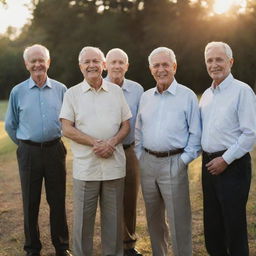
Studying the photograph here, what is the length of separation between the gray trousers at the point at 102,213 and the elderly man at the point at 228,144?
85cm

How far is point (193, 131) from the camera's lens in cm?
368

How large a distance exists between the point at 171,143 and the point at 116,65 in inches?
43.7

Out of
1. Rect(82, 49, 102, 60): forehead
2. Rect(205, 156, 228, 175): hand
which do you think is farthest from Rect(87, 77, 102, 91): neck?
Rect(205, 156, 228, 175): hand

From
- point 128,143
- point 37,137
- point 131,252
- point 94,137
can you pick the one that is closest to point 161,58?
point 94,137

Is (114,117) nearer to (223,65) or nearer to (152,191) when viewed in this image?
(152,191)

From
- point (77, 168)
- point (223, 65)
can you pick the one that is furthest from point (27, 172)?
point (223, 65)

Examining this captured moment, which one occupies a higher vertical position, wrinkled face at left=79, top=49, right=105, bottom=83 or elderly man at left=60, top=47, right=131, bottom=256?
wrinkled face at left=79, top=49, right=105, bottom=83

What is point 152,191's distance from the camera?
381 centimetres

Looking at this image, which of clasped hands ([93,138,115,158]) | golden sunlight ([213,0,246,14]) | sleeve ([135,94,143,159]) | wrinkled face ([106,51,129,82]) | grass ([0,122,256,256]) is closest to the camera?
clasped hands ([93,138,115,158])

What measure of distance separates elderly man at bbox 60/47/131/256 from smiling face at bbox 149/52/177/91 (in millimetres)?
399

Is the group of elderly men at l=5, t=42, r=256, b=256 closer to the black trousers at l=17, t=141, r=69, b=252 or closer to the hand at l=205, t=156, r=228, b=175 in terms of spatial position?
the hand at l=205, t=156, r=228, b=175

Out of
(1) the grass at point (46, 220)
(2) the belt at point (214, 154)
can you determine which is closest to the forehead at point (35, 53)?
(2) the belt at point (214, 154)

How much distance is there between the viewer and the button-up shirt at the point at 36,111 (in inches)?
164

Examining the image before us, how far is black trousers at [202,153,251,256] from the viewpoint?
3.49 metres
